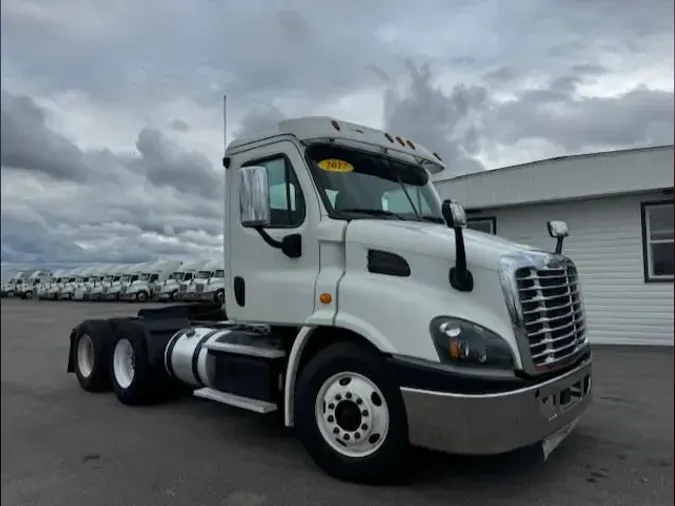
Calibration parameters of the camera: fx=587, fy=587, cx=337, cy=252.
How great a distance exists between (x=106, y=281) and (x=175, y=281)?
0.75 metres

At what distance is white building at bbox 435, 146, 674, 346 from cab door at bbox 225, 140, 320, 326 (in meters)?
6.94

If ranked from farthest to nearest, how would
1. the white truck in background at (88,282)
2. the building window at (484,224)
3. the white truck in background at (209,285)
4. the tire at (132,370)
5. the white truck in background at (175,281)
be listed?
the building window at (484,224) < the tire at (132,370) < the white truck in background at (209,285) < the white truck in background at (175,281) < the white truck in background at (88,282)

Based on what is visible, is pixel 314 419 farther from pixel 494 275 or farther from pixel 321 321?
pixel 494 275

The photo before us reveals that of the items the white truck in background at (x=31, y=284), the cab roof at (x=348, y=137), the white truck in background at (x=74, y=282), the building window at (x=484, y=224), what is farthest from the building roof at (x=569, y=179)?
the white truck in background at (x=31, y=284)

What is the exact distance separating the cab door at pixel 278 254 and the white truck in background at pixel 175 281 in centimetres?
33

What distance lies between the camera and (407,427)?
399 centimetres

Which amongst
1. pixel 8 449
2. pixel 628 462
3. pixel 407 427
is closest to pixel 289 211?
pixel 407 427

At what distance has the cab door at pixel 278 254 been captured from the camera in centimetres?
476

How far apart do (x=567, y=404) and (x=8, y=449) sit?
3757 mm

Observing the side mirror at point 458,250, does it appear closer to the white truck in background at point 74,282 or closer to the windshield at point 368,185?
the windshield at point 368,185

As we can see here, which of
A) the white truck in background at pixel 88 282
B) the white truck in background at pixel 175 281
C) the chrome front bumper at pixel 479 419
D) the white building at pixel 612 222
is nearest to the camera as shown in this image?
the chrome front bumper at pixel 479 419

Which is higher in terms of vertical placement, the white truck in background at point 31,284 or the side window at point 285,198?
the side window at point 285,198

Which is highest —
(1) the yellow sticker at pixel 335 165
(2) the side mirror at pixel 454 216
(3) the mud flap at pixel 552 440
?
(1) the yellow sticker at pixel 335 165

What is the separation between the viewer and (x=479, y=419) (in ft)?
12.3
